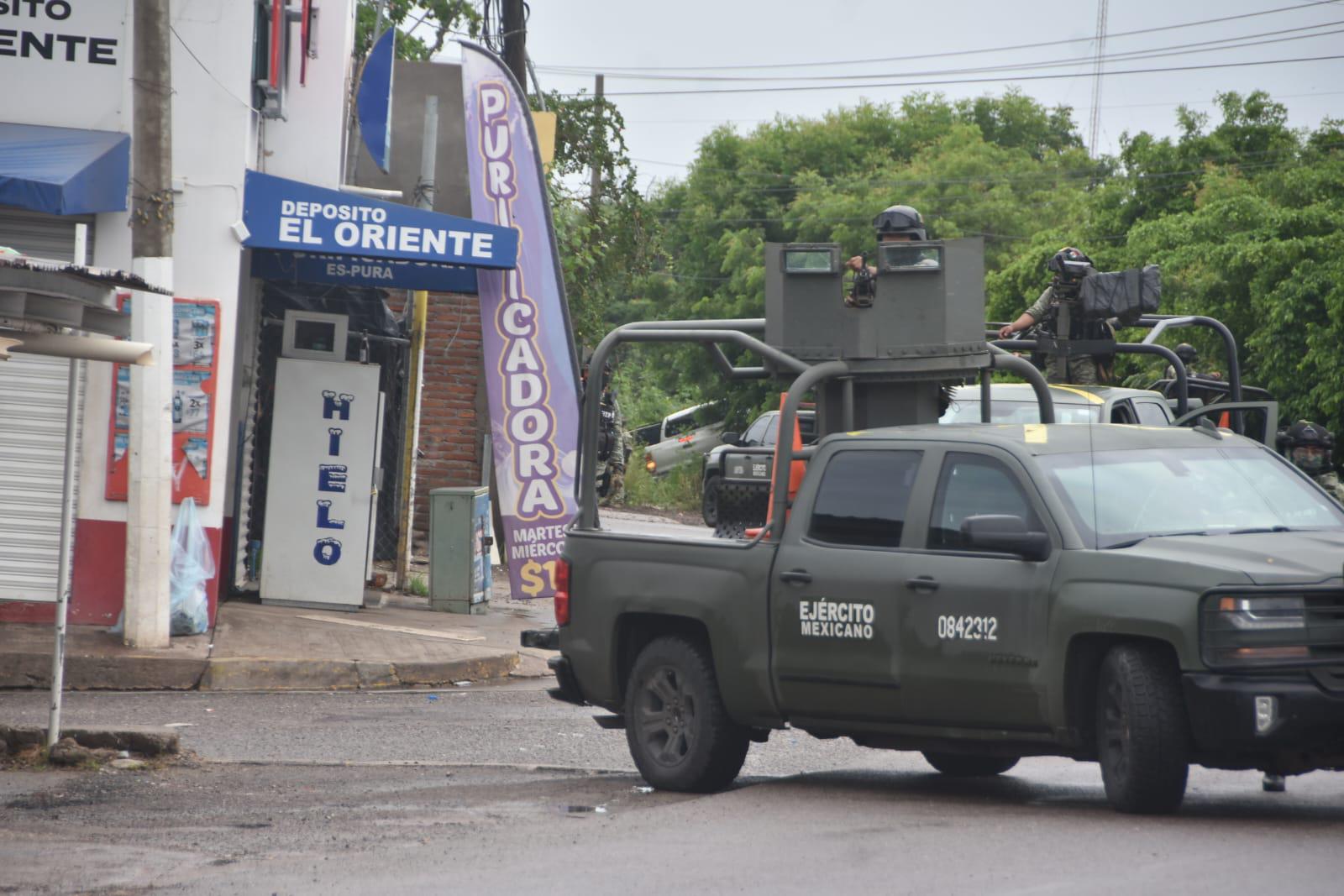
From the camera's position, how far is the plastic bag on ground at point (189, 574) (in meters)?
12.9

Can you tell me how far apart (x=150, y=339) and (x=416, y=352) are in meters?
5.24

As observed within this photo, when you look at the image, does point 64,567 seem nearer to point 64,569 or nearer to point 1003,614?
point 64,569

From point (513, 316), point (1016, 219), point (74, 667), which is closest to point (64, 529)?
point (74, 667)

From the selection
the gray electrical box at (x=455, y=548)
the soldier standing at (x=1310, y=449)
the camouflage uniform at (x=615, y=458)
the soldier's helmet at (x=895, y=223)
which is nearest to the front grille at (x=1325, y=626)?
the soldier's helmet at (x=895, y=223)

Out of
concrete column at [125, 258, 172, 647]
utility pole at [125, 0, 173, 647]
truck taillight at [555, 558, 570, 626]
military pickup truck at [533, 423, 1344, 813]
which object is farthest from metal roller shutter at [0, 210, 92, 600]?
military pickup truck at [533, 423, 1344, 813]

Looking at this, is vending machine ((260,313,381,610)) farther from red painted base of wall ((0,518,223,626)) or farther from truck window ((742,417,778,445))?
truck window ((742,417,778,445))

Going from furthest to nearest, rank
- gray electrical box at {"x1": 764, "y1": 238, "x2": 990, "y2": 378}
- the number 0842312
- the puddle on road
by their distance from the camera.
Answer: gray electrical box at {"x1": 764, "y1": 238, "x2": 990, "y2": 378} → the puddle on road → the number 0842312

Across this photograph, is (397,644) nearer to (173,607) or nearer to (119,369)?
(173,607)

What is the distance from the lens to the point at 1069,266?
42.3 ft

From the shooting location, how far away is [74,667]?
12047 mm

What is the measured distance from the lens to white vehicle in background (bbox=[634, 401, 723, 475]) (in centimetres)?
4253

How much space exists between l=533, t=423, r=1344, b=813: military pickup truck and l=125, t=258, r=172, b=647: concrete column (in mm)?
4149

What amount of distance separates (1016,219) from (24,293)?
4794 centimetres

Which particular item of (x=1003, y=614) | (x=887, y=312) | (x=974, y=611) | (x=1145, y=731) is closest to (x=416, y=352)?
(x=887, y=312)
